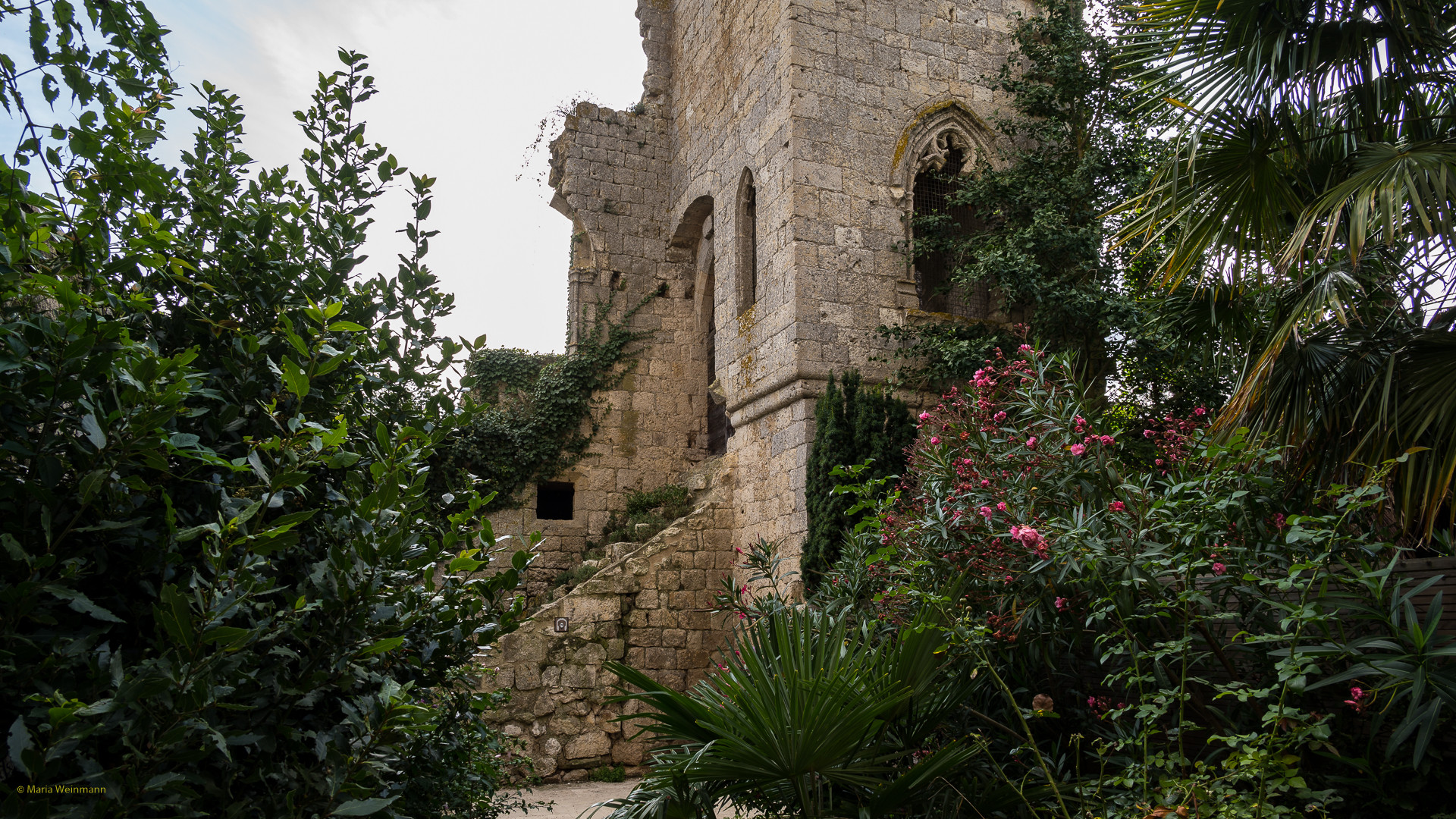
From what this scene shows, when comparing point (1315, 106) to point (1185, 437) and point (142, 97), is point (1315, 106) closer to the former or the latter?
point (1185, 437)

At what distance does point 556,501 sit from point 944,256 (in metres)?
5.39

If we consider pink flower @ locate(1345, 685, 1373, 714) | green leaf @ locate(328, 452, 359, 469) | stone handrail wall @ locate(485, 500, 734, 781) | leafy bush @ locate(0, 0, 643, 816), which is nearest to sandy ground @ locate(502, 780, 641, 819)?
stone handrail wall @ locate(485, 500, 734, 781)

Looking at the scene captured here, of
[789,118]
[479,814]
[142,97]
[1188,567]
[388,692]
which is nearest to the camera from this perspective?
[388,692]

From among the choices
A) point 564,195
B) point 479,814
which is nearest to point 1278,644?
point 479,814

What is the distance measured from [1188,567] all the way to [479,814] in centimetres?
313

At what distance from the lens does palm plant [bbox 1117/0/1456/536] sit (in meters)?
3.68

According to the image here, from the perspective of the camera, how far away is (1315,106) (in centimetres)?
444

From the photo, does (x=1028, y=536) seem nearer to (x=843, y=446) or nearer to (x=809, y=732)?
(x=809, y=732)

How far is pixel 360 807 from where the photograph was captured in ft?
4.85

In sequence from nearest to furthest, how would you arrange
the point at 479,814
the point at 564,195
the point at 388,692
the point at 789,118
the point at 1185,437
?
the point at 388,692, the point at 479,814, the point at 1185,437, the point at 789,118, the point at 564,195

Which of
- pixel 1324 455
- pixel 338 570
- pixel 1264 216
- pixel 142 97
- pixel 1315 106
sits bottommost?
pixel 338 570

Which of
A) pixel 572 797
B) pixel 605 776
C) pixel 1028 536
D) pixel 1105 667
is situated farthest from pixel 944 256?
pixel 1028 536

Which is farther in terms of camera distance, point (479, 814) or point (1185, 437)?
point (1185, 437)

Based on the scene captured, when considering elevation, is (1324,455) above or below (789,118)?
below
